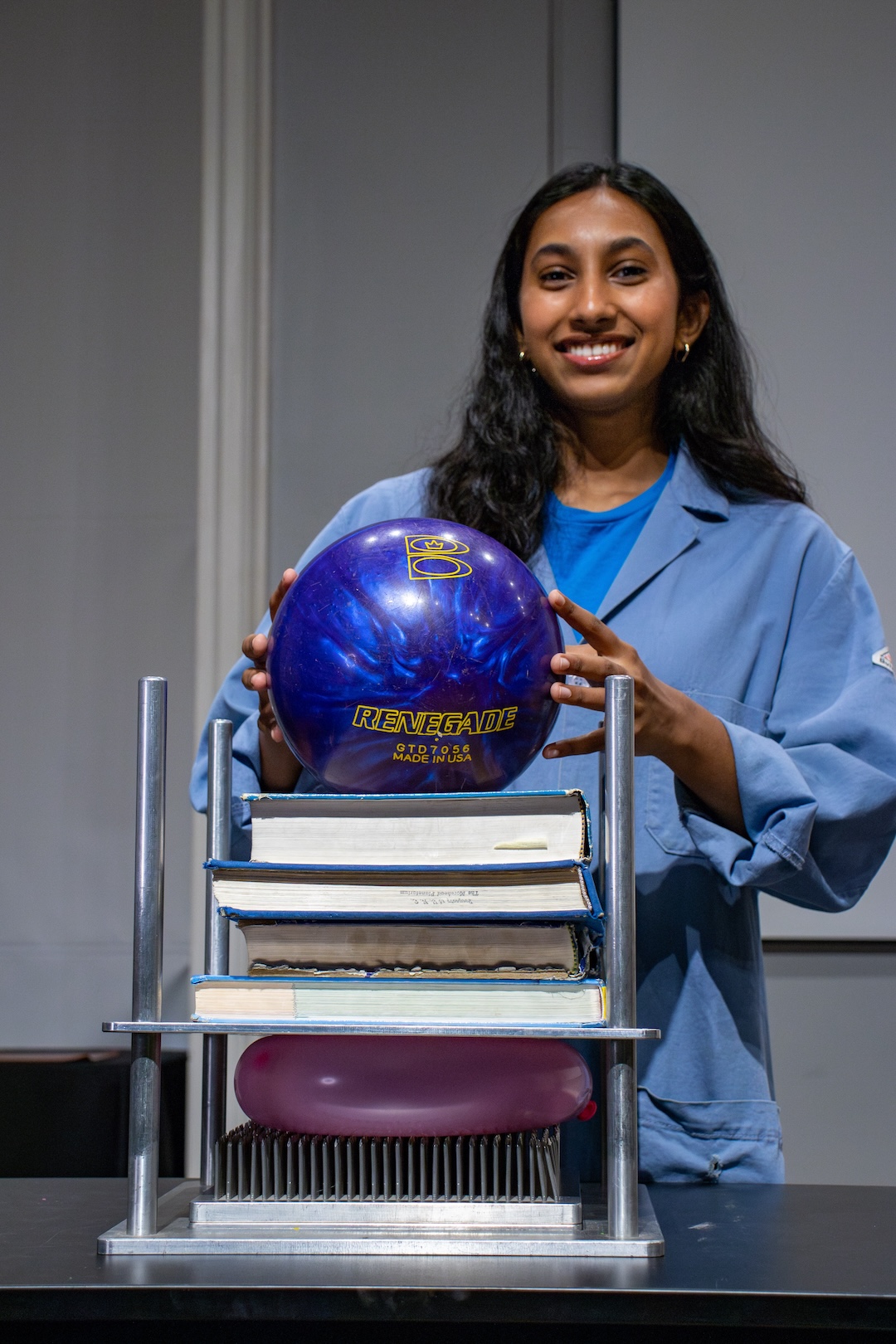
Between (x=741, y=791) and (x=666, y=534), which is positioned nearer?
(x=741, y=791)

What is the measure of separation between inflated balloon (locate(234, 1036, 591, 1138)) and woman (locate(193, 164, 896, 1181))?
1.13 ft

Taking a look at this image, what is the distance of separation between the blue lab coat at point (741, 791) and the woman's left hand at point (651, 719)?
0.04 metres

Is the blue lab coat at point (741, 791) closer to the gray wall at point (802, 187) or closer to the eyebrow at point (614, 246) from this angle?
the eyebrow at point (614, 246)

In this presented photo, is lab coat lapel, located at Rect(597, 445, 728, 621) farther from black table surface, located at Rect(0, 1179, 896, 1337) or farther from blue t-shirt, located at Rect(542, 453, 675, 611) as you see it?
black table surface, located at Rect(0, 1179, 896, 1337)

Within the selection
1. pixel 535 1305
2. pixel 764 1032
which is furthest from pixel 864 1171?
pixel 535 1305

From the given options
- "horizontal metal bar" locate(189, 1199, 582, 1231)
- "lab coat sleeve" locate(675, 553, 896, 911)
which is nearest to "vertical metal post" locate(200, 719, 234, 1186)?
"horizontal metal bar" locate(189, 1199, 582, 1231)

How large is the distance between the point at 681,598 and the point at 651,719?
0.47 m

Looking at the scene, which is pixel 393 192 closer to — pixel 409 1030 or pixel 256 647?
pixel 256 647

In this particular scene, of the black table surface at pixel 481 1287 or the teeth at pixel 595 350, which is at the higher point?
the teeth at pixel 595 350

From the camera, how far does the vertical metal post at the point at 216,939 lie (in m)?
0.98

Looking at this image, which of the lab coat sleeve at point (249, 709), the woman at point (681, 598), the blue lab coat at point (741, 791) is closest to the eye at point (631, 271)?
the woman at point (681, 598)

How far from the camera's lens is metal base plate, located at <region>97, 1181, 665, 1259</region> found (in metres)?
0.79

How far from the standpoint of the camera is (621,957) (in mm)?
812

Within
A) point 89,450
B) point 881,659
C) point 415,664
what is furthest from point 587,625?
point 89,450
